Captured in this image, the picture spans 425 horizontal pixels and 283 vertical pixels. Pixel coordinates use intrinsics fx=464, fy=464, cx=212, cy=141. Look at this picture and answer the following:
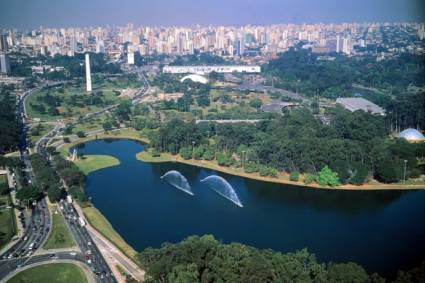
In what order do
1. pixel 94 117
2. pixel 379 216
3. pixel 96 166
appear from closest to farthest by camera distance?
pixel 379 216 < pixel 96 166 < pixel 94 117

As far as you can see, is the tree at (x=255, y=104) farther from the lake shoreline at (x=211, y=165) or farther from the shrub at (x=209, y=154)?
→ the shrub at (x=209, y=154)

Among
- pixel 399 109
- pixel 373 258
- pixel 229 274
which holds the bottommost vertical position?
pixel 373 258

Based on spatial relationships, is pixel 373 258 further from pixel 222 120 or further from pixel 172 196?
pixel 222 120

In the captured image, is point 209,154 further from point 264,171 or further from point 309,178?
point 309,178

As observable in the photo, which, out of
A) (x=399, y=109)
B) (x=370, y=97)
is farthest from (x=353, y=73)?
(x=399, y=109)

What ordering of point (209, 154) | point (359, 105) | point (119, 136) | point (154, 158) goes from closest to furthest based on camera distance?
point (209, 154) < point (154, 158) < point (119, 136) < point (359, 105)

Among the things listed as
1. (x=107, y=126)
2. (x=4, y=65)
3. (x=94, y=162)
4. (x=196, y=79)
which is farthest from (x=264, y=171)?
(x=4, y=65)

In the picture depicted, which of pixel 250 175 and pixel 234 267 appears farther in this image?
pixel 250 175
